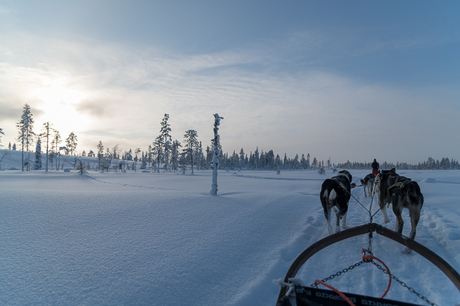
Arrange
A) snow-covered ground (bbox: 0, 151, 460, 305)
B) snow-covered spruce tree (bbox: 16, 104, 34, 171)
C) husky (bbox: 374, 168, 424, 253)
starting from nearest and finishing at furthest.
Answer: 1. snow-covered ground (bbox: 0, 151, 460, 305)
2. husky (bbox: 374, 168, 424, 253)
3. snow-covered spruce tree (bbox: 16, 104, 34, 171)

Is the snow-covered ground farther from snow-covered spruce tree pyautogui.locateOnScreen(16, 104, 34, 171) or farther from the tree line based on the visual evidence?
snow-covered spruce tree pyautogui.locateOnScreen(16, 104, 34, 171)

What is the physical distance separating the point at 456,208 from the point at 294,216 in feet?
24.1

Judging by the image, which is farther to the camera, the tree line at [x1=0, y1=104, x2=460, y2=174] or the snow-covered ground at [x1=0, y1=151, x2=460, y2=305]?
the tree line at [x1=0, y1=104, x2=460, y2=174]

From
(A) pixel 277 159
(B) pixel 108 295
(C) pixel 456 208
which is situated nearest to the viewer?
(B) pixel 108 295

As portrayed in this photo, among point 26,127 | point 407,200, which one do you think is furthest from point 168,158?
point 407,200

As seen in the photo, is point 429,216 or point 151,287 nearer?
point 151,287

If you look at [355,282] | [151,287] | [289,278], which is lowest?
[355,282]

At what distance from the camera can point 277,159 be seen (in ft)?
395

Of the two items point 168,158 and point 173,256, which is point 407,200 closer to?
point 173,256

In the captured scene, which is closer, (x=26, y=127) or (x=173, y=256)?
(x=173, y=256)

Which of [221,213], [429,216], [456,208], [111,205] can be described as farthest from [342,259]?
[456,208]

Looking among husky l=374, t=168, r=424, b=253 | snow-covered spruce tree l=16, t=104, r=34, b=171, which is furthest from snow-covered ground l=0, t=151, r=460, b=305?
snow-covered spruce tree l=16, t=104, r=34, b=171

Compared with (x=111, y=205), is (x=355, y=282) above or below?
below

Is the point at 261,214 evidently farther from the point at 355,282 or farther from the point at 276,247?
the point at 355,282
